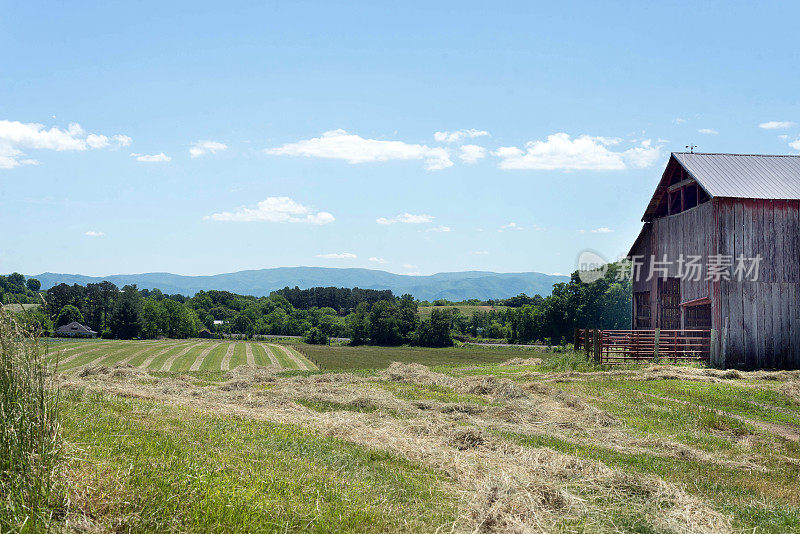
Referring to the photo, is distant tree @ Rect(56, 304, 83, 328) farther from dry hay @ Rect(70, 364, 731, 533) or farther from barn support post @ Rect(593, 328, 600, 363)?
barn support post @ Rect(593, 328, 600, 363)

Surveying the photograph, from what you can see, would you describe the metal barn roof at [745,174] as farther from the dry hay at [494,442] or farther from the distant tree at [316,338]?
the distant tree at [316,338]

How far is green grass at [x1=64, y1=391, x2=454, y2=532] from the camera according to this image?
5239 millimetres

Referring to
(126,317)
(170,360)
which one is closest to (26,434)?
(170,360)

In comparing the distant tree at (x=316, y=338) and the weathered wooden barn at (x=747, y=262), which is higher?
the weathered wooden barn at (x=747, y=262)

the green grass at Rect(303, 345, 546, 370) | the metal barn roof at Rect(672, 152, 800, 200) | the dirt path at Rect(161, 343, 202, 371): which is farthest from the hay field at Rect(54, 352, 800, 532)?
the dirt path at Rect(161, 343, 202, 371)

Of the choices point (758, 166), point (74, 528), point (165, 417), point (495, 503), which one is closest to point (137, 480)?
point (74, 528)

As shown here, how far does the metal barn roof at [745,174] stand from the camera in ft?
78.5

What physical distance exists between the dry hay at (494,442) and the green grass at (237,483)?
590 mm

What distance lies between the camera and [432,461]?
823cm

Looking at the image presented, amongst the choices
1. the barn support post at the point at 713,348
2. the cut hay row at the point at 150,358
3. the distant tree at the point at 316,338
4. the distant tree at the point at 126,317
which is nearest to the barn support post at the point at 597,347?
the barn support post at the point at 713,348

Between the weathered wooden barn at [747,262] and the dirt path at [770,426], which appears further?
the weathered wooden barn at [747,262]

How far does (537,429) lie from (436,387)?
6.54m

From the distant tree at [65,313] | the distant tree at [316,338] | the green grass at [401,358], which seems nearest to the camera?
the distant tree at [65,313]

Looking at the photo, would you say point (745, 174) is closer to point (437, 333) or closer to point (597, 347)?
point (597, 347)
